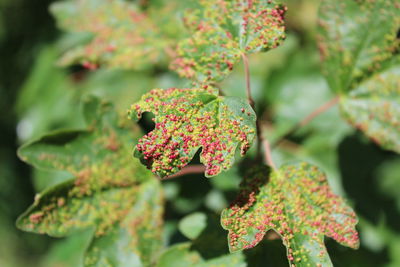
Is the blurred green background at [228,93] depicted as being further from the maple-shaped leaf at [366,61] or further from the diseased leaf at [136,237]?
the maple-shaped leaf at [366,61]

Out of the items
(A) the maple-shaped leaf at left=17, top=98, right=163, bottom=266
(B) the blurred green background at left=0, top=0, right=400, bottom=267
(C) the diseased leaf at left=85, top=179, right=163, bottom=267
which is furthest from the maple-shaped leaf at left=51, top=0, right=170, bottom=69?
(C) the diseased leaf at left=85, top=179, right=163, bottom=267

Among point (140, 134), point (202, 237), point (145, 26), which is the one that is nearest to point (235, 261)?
point (202, 237)

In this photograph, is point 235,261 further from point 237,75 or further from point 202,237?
point 237,75

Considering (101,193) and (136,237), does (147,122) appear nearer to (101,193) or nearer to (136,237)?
(101,193)

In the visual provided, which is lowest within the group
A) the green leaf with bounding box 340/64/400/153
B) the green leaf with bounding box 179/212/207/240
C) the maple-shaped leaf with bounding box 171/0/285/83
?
the green leaf with bounding box 179/212/207/240

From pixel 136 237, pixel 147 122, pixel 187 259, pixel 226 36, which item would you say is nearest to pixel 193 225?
pixel 187 259

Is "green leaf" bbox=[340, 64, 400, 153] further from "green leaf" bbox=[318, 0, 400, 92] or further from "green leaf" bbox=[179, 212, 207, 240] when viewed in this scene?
"green leaf" bbox=[179, 212, 207, 240]
